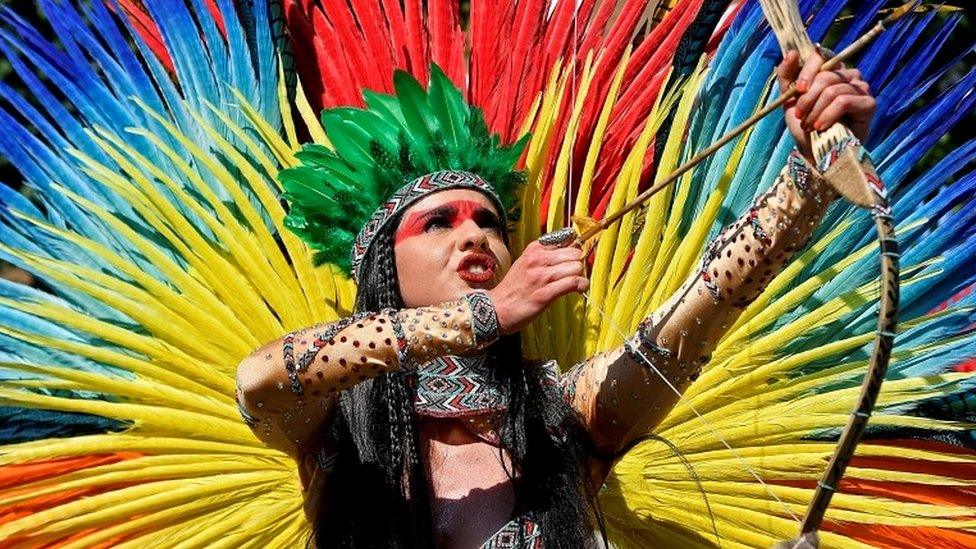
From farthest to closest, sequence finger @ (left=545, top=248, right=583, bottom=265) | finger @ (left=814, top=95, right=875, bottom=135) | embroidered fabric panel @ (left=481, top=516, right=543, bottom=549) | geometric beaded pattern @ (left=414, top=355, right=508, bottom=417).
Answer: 1. geometric beaded pattern @ (left=414, top=355, right=508, bottom=417)
2. embroidered fabric panel @ (left=481, top=516, right=543, bottom=549)
3. finger @ (left=545, top=248, right=583, bottom=265)
4. finger @ (left=814, top=95, right=875, bottom=135)

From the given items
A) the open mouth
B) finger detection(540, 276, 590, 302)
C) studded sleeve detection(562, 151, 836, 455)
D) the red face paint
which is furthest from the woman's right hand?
the red face paint

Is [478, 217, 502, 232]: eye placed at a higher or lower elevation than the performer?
higher

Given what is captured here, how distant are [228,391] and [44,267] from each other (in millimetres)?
499

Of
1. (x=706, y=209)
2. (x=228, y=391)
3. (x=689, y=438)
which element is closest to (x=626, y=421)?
(x=689, y=438)

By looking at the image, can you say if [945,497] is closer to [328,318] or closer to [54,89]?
[328,318]

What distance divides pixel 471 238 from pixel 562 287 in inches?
19.6

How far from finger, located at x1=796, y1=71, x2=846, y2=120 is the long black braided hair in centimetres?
81

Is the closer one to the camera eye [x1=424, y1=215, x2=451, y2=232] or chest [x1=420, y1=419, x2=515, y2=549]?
chest [x1=420, y1=419, x2=515, y2=549]

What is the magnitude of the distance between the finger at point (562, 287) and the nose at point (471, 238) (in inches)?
18.6

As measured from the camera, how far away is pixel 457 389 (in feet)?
9.81

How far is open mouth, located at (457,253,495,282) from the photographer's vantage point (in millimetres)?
3014

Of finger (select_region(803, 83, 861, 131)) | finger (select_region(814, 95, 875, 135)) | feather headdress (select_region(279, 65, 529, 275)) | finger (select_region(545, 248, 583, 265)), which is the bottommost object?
finger (select_region(545, 248, 583, 265))

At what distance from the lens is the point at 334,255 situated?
133 inches

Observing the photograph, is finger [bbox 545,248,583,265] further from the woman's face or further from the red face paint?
the red face paint
